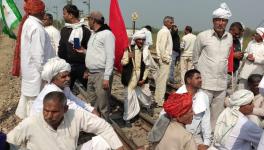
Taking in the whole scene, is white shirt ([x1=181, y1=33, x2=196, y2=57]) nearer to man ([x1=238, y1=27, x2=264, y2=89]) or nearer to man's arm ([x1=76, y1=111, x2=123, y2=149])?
man ([x1=238, y1=27, x2=264, y2=89])

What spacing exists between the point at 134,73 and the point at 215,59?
1877mm

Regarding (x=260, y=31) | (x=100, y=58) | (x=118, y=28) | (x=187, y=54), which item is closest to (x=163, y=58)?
(x=118, y=28)

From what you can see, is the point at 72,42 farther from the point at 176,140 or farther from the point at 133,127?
the point at 176,140

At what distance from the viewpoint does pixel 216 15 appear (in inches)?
240

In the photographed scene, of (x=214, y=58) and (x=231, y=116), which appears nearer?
(x=231, y=116)

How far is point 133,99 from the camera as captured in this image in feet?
26.0

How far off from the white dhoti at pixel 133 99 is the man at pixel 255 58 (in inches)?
76.4

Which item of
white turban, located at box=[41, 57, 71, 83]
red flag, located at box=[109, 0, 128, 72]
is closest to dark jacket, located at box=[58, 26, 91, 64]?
red flag, located at box=[109, 0, 128, 72]

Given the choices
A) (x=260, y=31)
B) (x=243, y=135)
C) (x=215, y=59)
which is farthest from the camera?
(x=260, y=31)

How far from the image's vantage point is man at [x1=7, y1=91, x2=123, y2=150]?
→ 381 cm

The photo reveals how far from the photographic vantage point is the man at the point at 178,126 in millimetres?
3668

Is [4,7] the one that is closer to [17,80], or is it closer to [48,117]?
[48,117]

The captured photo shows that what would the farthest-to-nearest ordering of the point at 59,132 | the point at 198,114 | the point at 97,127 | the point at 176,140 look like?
the point at 198,114
the point at 97,127
the point at 59,132
the point at 176,140

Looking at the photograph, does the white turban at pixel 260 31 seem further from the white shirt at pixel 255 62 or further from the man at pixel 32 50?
the man at pixel 32 50
